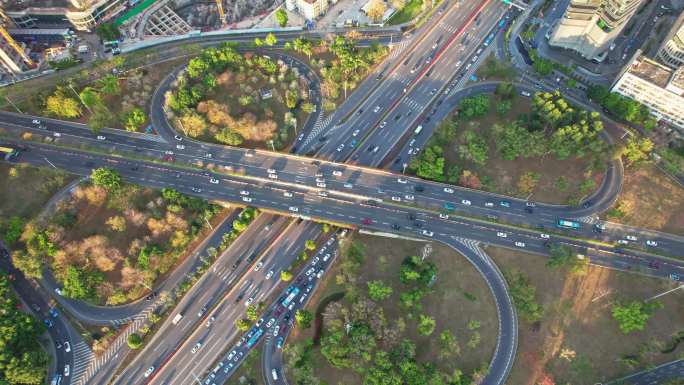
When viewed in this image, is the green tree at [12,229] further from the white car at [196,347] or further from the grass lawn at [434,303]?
the grass lawn at [434,303]

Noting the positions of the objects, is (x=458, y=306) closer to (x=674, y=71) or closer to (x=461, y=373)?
(x=461, y=373)

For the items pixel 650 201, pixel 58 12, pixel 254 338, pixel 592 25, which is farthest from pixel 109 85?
pixel 650 201

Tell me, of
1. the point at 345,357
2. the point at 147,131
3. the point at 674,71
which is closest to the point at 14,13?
the point at 147,131

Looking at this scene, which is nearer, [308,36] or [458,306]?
[458,306]

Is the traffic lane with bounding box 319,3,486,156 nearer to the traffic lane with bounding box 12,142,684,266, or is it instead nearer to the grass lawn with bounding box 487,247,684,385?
the traffic lane with bounding box 12,142,684,266

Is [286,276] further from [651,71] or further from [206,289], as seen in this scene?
[651,71]

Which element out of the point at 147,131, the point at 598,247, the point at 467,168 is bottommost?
the point at 598,247
